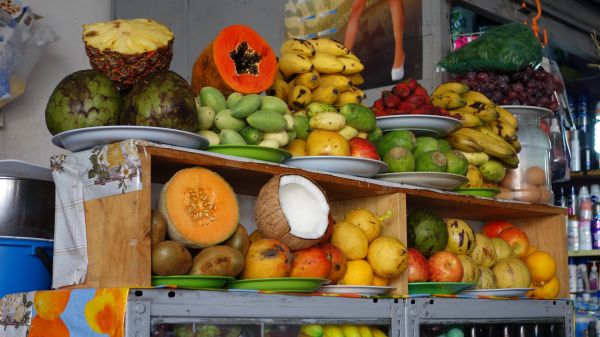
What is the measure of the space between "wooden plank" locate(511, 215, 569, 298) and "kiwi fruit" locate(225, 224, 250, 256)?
1.77 meters

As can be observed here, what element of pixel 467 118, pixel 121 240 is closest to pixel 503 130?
pixel 467 118

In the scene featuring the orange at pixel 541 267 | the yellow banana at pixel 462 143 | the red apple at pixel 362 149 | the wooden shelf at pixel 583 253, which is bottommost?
the orange at pixel 541 267

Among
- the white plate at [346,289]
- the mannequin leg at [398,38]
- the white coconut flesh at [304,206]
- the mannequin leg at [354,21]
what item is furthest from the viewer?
the mannequin leg at [354,21]

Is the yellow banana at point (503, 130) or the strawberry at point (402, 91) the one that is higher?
the strawberry at point (402, 91)

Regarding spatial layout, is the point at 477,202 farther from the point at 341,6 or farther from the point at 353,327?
the point at 341,6

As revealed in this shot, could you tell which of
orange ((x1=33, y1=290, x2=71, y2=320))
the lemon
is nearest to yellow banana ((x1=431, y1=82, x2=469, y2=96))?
the lemon

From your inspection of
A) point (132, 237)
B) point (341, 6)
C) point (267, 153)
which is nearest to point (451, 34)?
point (341, 6)

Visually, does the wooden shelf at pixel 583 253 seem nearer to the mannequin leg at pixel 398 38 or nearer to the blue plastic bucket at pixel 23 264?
the mannequin leg at pixel 398 38

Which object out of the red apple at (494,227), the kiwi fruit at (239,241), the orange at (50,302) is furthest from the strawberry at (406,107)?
the orange at (50,302)

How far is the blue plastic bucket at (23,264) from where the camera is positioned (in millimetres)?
2412

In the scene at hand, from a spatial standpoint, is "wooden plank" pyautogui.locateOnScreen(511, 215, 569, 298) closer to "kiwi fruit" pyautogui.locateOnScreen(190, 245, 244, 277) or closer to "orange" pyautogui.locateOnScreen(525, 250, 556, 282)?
"orange" pyautogui.locateOnScreen(525, 250, 556, 282)

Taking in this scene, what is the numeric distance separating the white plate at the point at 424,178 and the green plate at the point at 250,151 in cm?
54

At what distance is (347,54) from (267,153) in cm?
89

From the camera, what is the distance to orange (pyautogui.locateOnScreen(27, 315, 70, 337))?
2.14 meters
